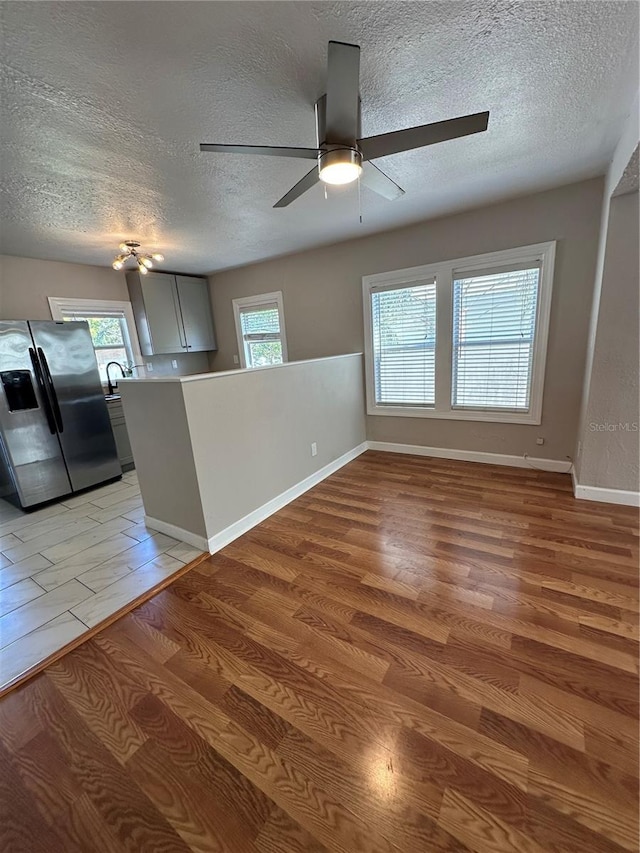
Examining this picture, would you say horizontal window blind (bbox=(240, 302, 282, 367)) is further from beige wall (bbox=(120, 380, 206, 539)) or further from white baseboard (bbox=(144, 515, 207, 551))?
white baseboard (bbox=(144, 515, 207, 551))

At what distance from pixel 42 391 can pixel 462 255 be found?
4.42 meters

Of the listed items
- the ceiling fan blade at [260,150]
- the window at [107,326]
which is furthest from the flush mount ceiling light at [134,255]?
the ceiling fan blade at [260,150]

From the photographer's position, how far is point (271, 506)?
295 centimetres

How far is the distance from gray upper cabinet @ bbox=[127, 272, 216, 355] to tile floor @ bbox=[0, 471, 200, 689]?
238 centimetres

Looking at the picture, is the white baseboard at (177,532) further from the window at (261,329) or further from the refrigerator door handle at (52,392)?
the window at (261,329)

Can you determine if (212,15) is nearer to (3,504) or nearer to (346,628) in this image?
(346,628)

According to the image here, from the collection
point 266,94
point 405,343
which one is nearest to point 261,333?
point 405,343

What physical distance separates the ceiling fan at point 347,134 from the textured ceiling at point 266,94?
0.68 feet

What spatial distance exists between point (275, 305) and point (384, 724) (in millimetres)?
4538

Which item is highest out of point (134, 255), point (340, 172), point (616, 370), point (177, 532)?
point (134, 255)

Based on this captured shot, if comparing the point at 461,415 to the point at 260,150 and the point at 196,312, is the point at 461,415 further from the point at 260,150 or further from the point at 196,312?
the point at 196,312

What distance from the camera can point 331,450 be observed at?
3762 millimetres

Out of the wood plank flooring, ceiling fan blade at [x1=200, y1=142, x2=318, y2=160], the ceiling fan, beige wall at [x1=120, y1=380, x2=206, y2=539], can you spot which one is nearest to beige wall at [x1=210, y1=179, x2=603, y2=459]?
the wood plank flooring

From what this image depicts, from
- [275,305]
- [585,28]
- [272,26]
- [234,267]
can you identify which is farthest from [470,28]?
[234,267]
